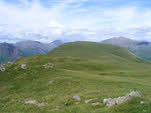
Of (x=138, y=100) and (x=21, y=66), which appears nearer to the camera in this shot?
(x=138, y=100)

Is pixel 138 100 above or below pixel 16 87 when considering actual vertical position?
above

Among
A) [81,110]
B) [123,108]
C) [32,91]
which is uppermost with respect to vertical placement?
[123,108]

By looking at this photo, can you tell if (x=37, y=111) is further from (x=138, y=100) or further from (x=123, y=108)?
(x=138, y=100)

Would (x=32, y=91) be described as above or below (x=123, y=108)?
below

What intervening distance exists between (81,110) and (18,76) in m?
36.8

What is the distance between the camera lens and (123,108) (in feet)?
55.7

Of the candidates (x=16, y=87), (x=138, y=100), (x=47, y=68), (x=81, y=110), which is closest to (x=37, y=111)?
(x=81, y=110)

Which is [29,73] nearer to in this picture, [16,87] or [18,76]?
[18,76]

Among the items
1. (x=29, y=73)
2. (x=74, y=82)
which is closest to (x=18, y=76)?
(x=29, y=73)

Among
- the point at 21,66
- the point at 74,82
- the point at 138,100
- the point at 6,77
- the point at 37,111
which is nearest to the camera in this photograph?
the point at 138,100

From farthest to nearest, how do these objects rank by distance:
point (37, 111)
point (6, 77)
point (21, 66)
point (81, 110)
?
point (21, 66) < point (6, 77) < point (37, 111) < point (81, 110)

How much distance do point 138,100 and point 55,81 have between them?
1136 inches

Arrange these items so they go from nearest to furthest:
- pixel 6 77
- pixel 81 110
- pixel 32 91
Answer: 1. pixel 81 110
2. pixel 32 91
3. pixel 6 77

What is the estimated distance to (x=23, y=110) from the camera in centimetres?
2392
